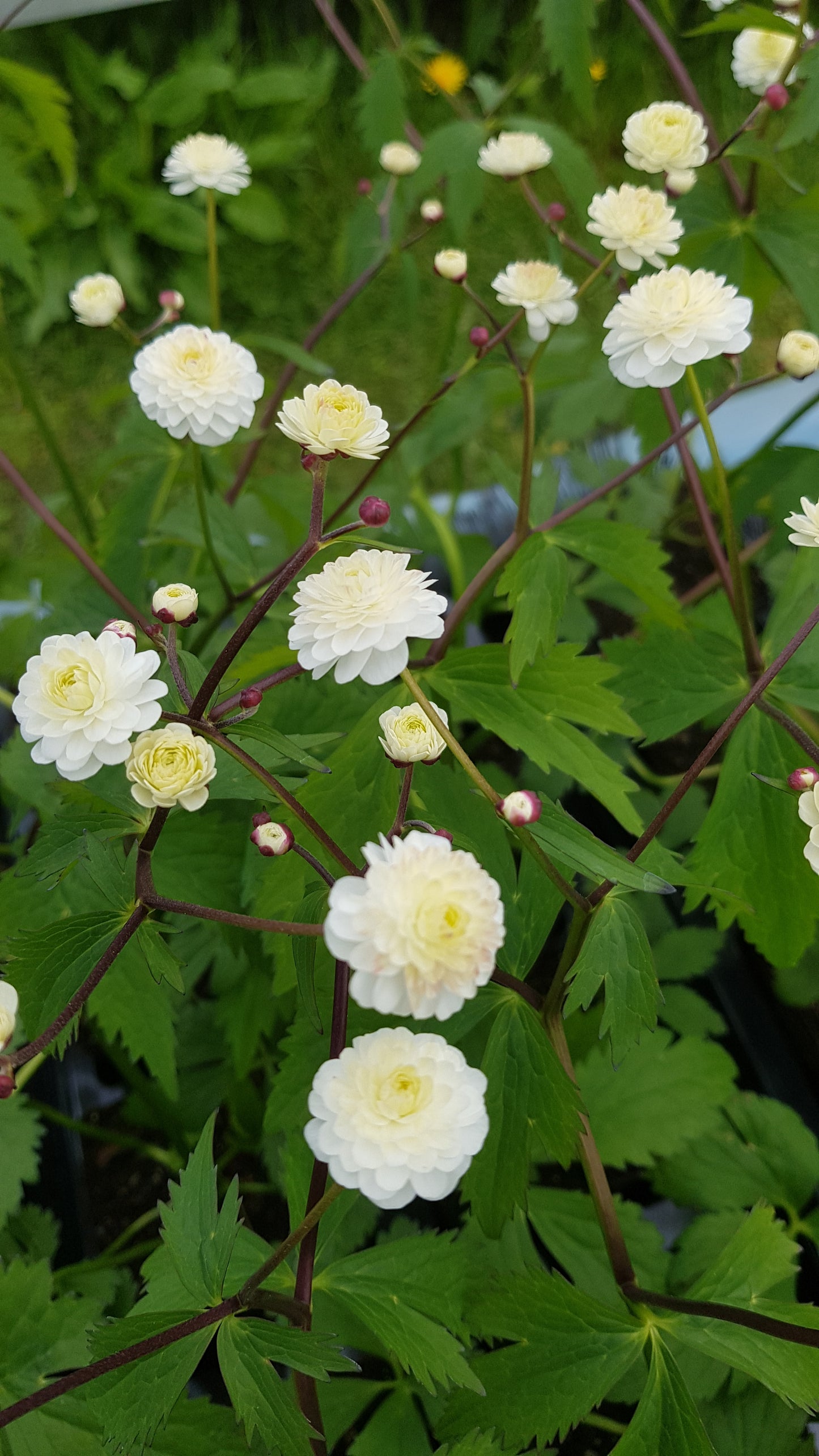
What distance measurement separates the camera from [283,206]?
2.38 m

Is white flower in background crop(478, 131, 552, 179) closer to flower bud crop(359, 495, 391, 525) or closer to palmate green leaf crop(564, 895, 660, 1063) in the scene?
flower bud crop(359, 495, 391, 525)

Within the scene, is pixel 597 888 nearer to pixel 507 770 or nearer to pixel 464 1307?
pixel 464 1307

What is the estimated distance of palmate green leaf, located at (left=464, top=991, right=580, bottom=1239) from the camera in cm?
59

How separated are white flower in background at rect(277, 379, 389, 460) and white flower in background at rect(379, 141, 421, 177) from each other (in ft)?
2.11

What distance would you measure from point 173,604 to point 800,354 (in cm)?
49

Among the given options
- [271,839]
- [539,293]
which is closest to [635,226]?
[539,293]

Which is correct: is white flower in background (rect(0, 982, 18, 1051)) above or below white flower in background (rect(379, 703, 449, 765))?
below

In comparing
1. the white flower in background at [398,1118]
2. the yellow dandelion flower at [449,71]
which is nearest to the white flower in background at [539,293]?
the white flower in background at [398,1118]

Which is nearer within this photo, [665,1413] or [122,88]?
[665,1413]

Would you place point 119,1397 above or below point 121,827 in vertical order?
below

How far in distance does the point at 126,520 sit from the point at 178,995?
489mm

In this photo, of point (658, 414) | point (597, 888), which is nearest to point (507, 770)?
point (658, 414)

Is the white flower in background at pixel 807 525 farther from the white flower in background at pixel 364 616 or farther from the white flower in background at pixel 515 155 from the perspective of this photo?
the white flower in background at pixel 515 155

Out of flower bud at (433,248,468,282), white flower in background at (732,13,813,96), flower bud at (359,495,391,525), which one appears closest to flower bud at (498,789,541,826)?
flower bud at (359,495,391,525)
